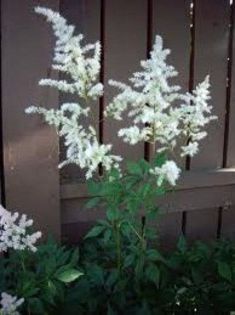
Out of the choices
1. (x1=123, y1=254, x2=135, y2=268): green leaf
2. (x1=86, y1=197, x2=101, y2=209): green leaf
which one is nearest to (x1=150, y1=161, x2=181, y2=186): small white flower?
(x1=86, y1=197, x2=101, y2=209): green leaf

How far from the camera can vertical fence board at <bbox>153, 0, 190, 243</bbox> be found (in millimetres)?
3402

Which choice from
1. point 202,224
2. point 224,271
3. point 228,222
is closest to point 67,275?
point 224,271

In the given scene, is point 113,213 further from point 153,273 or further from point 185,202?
point 185,202

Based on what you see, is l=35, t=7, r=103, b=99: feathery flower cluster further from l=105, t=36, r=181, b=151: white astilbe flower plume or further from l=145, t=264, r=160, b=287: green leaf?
l=145, t=264, r=160, b=287: green leaf

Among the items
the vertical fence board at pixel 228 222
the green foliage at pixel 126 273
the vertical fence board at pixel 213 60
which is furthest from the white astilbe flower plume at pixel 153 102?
the vertical fence board at pixel 228 222

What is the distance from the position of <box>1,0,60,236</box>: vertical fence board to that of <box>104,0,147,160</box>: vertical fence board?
1.23 ft

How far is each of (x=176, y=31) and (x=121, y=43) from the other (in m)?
0.35

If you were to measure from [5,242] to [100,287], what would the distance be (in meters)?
0.51

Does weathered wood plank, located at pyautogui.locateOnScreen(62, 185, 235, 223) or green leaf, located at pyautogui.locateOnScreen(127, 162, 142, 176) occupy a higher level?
green leaf, located at pyautogui.locateOnScreen(127, 162, 142, 176)

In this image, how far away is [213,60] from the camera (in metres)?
3.61

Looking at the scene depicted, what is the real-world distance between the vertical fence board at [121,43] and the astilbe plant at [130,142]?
79 centimetres

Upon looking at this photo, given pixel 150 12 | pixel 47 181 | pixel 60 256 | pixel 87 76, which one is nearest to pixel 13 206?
pixel 47 181

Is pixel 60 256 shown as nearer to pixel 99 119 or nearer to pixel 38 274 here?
pixel 38 274

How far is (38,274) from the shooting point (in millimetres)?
2467
